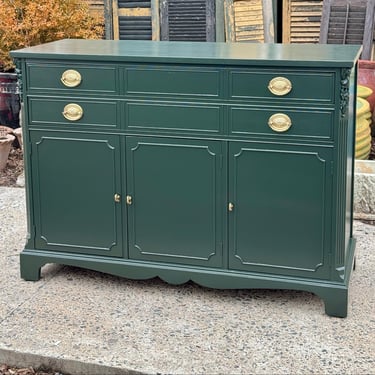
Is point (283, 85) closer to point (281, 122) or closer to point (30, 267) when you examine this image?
point (281, 122)

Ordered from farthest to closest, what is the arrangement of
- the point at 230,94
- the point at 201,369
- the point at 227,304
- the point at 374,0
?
the point at 374,0, the point at 227,304, the point at 230,94, the point at 201,369

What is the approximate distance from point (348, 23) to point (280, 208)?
349cm

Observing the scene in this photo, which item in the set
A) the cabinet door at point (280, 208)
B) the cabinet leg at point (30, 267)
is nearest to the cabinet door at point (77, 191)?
the cabinet leg at point (30, 267)

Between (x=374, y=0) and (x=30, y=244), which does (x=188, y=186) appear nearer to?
(x=30, y=244)

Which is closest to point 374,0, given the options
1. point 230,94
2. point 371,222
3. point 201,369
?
point 371,222

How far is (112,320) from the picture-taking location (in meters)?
3.85

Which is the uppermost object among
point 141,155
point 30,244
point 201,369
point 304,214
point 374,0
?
point 374,0

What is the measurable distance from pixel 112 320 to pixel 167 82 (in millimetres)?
1162

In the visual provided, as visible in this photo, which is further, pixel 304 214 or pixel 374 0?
pixel 374 0

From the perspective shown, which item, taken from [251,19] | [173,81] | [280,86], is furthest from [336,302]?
[251,19]

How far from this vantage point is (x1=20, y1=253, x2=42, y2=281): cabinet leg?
168 inches

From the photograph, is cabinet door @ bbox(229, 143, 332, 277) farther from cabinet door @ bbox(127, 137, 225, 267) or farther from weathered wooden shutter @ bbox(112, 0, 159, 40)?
weathered wooden shutter @ bbox(112, 0, 159, 40)

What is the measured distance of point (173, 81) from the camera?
12.6 ft

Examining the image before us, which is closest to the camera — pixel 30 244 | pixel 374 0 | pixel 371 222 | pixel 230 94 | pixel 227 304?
pixel 230 94
